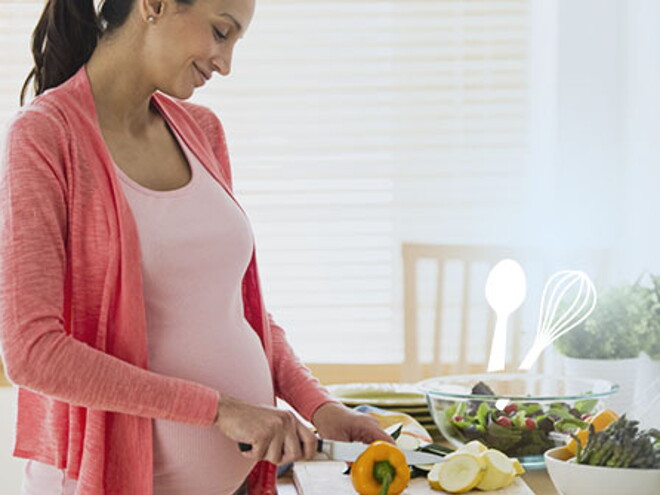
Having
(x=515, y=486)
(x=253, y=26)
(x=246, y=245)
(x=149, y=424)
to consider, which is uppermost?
(x=253, y=26)

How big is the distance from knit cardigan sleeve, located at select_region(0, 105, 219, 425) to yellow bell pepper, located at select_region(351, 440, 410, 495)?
0.25m

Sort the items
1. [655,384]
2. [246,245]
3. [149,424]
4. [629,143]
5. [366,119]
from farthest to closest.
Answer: [366,119]
[629,143]
[655,384]
[246,245]
[149,424]

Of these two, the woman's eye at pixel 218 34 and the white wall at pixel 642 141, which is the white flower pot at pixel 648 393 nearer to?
the woman's eye at pixel 218 34

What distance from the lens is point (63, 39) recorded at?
1222 mm

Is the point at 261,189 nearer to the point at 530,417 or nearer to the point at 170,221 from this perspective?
the point at 530,417

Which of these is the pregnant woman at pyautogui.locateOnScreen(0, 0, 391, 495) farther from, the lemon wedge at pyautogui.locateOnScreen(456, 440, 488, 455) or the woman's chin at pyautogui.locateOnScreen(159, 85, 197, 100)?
the lemon wedge at pyautogui.locateOnScreen(456, 440, 488, 455)

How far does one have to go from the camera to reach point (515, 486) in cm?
134

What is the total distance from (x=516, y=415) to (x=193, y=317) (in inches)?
21.6

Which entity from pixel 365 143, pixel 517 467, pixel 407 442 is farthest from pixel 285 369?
pixel 365 143

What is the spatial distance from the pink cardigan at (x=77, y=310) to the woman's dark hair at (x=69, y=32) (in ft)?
0.13

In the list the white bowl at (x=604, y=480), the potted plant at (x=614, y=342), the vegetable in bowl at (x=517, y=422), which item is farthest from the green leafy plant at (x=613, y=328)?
the white bowl at (x=604, y=480)

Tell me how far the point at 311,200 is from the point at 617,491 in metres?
2.26

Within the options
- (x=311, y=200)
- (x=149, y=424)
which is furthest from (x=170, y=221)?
(x=311, y=200)

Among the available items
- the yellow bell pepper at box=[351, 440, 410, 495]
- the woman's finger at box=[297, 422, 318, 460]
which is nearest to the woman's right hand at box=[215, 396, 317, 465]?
the woman's finger at box=[297, 422, 318, 460]
